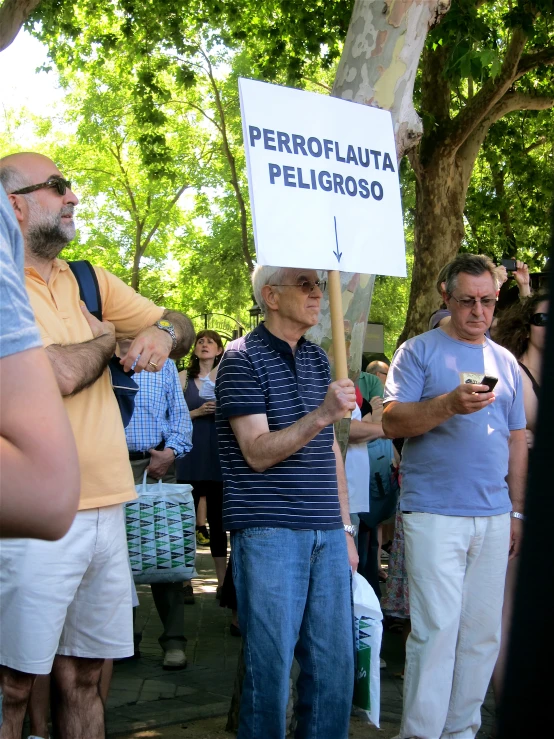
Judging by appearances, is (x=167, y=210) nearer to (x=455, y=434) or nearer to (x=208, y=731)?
(x=208, y=731)

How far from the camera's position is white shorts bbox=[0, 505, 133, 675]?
3.15 meters

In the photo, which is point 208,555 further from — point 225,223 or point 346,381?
point 225,223

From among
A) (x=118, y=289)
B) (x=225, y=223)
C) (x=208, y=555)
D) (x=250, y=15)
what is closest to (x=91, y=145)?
(x=225, y=223)

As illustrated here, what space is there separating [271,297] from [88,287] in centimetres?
71

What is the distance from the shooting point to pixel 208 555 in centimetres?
1162

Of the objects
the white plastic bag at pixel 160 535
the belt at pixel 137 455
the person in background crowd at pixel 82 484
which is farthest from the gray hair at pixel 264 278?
the belt at pixel 137 455

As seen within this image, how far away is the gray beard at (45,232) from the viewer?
132 inches

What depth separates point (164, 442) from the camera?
20.1ft

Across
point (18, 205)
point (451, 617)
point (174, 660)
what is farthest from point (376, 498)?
point (18, 205)

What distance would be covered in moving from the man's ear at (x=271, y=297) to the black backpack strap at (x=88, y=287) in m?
0.65

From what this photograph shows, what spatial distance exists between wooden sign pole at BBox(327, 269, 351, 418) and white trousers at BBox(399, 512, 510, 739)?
3.86 feet

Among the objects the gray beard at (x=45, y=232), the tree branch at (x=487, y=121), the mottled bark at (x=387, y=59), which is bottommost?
the gray beard at (x=45, y=232)

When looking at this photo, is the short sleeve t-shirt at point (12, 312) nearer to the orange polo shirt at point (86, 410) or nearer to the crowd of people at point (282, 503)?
the crowd of people at point (282, 503)

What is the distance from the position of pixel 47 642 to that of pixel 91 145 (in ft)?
91.8
